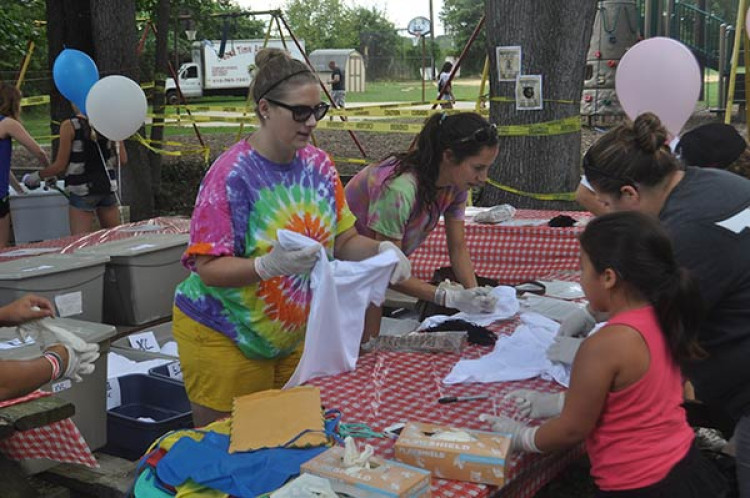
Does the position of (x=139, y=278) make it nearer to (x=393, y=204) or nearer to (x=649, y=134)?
(x=393, y=204)

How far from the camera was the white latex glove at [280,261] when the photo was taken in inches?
91.5

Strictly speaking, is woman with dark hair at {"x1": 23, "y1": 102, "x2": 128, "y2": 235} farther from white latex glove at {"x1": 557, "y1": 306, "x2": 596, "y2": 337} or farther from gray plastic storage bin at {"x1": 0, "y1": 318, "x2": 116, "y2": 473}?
white latex glove at {"x1": 557, "y1": 306, "x2": 596, "y2": 337}

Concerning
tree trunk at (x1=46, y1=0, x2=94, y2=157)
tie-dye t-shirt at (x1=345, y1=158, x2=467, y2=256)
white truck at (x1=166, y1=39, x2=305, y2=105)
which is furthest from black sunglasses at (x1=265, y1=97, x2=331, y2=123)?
white truck at (x1=166, y1=39, x2=305, y2=105)

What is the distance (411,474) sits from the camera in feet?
5.85

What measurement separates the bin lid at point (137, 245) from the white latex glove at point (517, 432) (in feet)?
11.3

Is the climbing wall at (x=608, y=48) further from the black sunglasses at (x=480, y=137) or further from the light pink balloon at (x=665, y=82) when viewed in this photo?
the black sunglasses at (x=480, y=137)

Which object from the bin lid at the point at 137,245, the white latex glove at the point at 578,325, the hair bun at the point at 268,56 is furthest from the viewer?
the bin lid at the point at 137,245

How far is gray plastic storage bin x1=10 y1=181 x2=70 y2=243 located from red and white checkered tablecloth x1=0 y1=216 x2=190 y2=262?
2.40m

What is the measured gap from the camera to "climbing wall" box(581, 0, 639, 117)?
52.1 ft

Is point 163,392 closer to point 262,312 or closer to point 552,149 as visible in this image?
point 262,312

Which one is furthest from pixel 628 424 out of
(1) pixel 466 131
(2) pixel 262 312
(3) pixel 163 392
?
(3) pixel 163 392

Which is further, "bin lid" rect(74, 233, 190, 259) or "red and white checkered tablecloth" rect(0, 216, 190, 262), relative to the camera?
"red and white checkered tablecloth" rect(0, 216, 190, 262)

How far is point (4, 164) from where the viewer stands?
651 cm

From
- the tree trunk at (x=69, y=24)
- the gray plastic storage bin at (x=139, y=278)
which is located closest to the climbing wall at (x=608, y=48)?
the tree trunk at (x=69, y=24)
